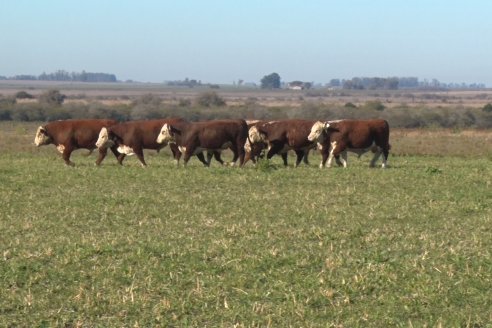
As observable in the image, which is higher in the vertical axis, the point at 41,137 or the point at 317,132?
the point at 317,132

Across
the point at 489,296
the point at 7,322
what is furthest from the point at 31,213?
the point at 489,296

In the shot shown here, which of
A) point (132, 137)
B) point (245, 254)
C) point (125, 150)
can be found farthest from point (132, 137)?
point (245, 254)

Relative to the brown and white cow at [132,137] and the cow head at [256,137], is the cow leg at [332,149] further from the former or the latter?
the brown and white cow at [132,137]

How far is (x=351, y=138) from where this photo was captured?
75.3 ft

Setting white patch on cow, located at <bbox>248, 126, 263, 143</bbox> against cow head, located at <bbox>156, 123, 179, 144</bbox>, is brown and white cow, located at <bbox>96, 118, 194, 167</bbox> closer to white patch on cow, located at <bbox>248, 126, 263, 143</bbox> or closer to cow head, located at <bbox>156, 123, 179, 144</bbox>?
cow head, located at <bbox>156, 123, 179, 144</bbox>

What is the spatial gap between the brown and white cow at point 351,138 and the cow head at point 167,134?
359 cm

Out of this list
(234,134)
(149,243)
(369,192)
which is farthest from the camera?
(234,134)

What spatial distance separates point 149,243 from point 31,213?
135 inches

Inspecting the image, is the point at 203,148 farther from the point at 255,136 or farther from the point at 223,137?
the point at 255,136

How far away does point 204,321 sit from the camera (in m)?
7.14

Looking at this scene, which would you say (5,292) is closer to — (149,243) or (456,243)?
(149,243)

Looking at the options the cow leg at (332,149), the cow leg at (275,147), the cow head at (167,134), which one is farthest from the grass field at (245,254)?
the cow leg at (275,147)

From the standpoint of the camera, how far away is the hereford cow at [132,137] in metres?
22.9

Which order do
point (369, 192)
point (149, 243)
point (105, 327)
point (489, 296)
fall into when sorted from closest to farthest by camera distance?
point (105, 327) → point (489, 296) → point (149, 243) → point (369, 192)
